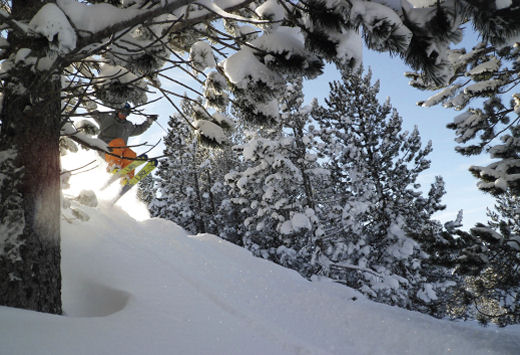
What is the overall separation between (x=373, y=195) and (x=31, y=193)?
14307 millimetres

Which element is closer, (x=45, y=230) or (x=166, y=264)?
(x=45, y=230)

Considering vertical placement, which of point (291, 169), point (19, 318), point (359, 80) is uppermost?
point (359, 80)

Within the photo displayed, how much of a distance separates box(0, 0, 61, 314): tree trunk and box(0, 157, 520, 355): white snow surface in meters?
0.25

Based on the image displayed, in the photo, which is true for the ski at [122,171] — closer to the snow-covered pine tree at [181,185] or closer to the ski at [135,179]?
the ski at [135,179]

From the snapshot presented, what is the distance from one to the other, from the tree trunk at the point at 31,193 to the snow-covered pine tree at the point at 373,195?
39.3 ft

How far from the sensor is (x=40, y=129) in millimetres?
2994

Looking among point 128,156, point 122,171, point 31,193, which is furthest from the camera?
point 122,171

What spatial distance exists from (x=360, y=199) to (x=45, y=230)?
1304 centimetres

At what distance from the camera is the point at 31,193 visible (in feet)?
9.57

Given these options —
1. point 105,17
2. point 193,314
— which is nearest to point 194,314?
point 193,314

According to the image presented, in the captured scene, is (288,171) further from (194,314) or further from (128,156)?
(194,314)

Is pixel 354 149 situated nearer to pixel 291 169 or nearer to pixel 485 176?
pixel 291 169

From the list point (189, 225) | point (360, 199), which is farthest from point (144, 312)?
point (189, 225)

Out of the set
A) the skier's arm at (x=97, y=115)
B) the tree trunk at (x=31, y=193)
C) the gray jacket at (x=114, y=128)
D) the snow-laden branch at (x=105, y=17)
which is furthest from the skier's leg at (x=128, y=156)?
the snow-laden branch at (x=105, y=17)
